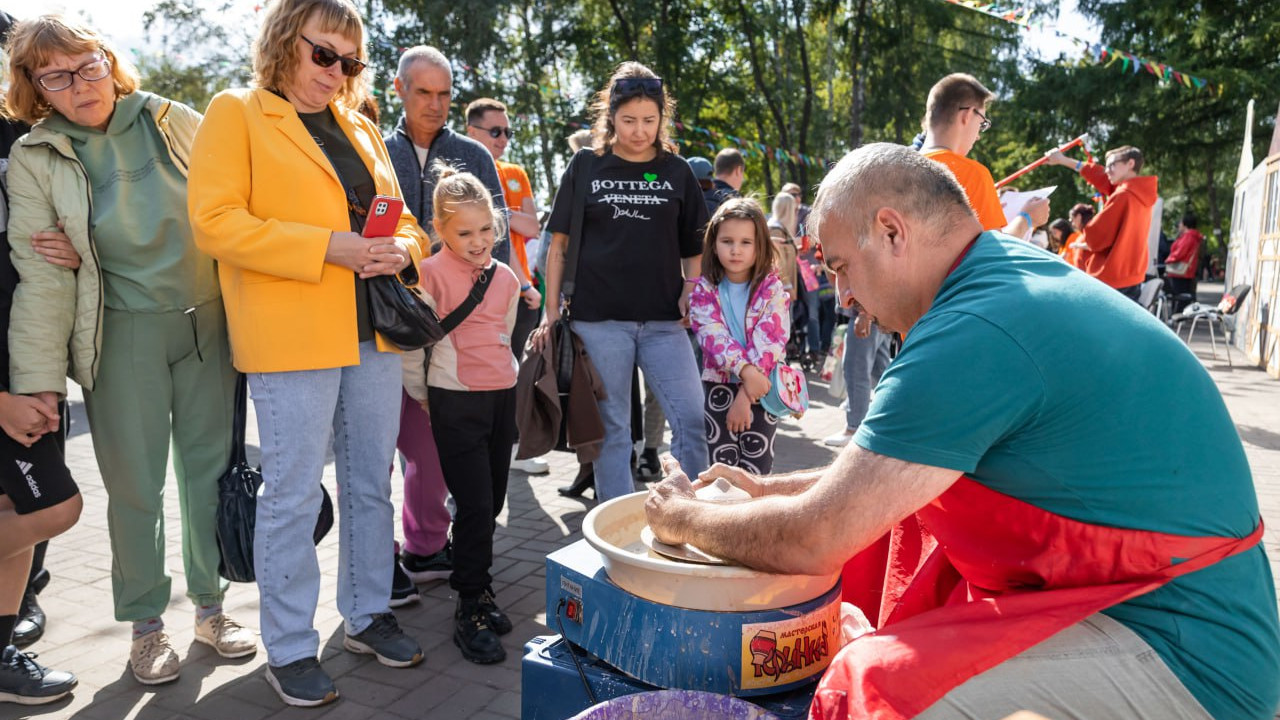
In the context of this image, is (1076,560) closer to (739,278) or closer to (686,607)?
(686,607)

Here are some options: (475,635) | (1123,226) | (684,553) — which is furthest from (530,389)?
(1123,226)

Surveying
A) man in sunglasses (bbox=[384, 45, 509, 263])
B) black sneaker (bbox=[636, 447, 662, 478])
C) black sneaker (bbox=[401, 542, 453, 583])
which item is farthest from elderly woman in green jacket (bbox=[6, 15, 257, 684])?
black sneaker (bbox=[636, 447, 662, 478])

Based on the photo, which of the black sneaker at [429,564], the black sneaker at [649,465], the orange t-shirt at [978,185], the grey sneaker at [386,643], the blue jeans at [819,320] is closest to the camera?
the grey sneaker at [386,643]

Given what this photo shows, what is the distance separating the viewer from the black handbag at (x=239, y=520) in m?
2.92

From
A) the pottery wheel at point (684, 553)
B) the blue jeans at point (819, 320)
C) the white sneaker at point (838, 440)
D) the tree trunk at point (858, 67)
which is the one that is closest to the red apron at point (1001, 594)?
the pottery wheel at point (684, 553)

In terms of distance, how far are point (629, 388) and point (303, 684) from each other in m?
1.77

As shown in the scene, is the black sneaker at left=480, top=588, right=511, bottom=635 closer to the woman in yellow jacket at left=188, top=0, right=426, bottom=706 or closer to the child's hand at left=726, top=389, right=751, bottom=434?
the woman in yellow jacket at left=188, top=0, right=426, bottom=706

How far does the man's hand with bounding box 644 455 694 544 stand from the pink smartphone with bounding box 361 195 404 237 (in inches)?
52.4

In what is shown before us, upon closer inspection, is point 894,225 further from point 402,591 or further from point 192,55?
point 192,55

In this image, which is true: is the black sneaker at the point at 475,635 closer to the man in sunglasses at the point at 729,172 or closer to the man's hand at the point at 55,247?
the man's hand at the point at 55,247

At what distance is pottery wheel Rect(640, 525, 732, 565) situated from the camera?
72.7 inches

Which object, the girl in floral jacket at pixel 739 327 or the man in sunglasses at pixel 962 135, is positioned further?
the girl in floral jacket at pixel 739 327

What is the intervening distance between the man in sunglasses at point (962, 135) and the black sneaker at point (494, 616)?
2.57 metres

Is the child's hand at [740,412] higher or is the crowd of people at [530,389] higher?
the crowd of people at [530,389]
